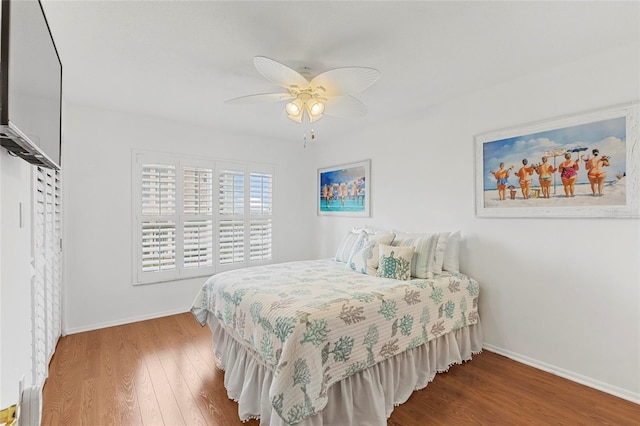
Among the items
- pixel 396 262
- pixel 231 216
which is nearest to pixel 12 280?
pixel 396 262

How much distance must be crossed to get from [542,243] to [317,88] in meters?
2.21

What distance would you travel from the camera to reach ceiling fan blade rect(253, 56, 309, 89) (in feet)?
5.98

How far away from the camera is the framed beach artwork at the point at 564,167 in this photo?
2152 mm

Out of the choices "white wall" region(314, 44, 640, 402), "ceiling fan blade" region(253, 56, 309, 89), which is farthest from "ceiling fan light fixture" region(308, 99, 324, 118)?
"white wall" region(314, 44, 640, 402)

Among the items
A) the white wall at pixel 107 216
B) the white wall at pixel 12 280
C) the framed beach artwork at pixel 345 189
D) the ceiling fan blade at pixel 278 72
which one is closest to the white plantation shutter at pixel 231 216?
the white wall at pixel 107 216

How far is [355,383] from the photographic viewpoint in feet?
6.33

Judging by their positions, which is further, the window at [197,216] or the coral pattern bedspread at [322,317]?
the window at [197,216]

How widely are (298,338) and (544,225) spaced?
7.31 feet

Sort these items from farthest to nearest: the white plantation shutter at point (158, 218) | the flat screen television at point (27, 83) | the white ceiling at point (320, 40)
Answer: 1. the white plantation shutter at point (158, 218)
2. the white ceiling at point (320, 40)
3. the flat screen television at point (27, 83)

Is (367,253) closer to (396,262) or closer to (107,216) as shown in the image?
(396,262)

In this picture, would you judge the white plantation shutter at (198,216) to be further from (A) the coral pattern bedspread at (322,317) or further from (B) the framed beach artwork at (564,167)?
(B) the framed beach artwork at (564,167)

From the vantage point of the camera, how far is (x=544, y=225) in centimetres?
254

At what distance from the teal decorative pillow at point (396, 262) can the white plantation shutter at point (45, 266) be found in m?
2.48

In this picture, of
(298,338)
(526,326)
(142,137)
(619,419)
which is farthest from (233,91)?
(619,419)
